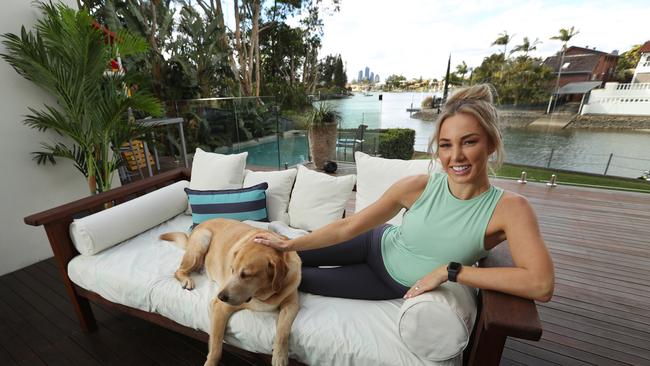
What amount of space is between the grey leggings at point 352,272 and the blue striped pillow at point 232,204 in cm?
68

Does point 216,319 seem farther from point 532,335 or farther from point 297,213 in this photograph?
point 532,335

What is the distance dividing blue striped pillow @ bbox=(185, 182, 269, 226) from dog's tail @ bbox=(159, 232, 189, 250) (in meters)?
0.18

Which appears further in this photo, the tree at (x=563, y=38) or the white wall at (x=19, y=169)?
the tree at (x=563, y=38)

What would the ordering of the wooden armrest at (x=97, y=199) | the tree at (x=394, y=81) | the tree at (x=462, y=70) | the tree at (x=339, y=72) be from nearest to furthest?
the wooden armrest at (x=97, y=199) → the tree at (x=462, y=70) → the tree at (x=394, y=81) → the tree at (x=339, y=72)

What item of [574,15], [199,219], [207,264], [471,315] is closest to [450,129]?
[471,315]

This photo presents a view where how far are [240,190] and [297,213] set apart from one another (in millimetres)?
479

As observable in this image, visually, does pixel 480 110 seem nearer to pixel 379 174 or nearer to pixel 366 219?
pixel 366 219

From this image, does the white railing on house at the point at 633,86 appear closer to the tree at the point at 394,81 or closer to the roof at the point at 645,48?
the roof at the point at 645,48

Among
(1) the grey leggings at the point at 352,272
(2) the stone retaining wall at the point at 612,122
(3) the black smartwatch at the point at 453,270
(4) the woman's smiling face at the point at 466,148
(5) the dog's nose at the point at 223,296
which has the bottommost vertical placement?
(1) the grey leggings at the point at 352,272

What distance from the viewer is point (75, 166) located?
9.58 ft

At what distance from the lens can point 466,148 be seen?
105 centimetres

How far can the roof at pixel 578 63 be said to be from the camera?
12.9 feet

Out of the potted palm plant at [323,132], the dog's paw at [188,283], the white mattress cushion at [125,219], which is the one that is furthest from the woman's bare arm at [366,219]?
the potted palm plant at [323,132]

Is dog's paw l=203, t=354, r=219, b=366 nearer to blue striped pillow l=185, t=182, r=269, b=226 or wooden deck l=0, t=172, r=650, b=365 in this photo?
wooden deck l=0, t=172, r=650, b=365
